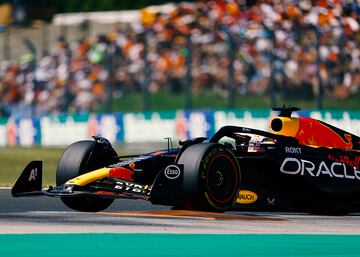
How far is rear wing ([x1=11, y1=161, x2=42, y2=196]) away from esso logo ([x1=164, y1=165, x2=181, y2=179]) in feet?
4.61

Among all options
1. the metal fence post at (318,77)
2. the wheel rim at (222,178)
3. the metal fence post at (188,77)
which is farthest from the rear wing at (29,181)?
the metal fence post at (188,77)

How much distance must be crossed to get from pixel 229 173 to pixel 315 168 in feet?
3.41

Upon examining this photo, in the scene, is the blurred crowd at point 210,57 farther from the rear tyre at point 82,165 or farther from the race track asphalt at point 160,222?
the rear tyre at point 82,165

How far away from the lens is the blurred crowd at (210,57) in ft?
76.7

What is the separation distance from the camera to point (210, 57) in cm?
2527

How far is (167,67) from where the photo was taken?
26141 millimetres

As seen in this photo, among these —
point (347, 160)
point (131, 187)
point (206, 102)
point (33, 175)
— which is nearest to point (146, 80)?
point (206, 102)

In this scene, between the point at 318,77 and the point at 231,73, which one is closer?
the point at 318,77

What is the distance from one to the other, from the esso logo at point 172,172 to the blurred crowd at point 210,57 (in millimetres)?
14267

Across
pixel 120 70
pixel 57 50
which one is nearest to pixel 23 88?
pixel 57 50

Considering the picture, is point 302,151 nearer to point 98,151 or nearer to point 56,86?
point 98,151

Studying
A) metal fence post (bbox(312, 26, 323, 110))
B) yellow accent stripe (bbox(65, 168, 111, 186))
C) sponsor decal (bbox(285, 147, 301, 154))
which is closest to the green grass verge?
metal fence post (bbox(312, 26, 323, 110))

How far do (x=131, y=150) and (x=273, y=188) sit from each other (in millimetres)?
17367

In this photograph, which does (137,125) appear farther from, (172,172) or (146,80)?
(172,172)
